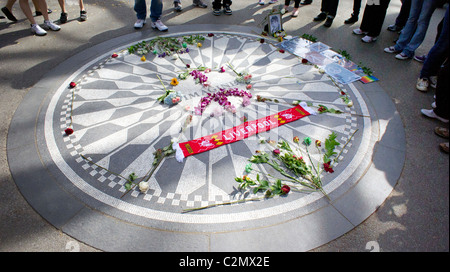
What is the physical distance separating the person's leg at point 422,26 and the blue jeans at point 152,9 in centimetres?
557

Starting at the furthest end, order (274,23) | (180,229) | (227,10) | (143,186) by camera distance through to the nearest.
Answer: (227,10) → (274,23) → (143,186) → (180,229)

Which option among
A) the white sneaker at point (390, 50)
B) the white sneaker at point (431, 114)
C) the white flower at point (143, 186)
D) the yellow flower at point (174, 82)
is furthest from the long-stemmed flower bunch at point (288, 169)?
the white sneaker at point (390, 50)

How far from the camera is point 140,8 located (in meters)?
6.43

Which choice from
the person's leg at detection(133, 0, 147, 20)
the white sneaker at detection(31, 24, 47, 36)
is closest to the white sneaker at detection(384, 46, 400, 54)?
the person's leg at detection(133, 0, 147, 20)

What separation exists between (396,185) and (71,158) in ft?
13.6

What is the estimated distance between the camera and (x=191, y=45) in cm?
594

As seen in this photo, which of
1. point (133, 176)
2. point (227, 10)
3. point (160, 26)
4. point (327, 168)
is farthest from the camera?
point (227, 10)

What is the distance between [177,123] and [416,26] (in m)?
5.38

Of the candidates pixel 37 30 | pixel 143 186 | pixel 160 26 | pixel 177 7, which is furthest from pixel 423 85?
pixel 37 30

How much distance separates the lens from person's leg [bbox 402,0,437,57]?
194 inches

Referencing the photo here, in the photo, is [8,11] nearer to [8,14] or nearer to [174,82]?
[8,14]

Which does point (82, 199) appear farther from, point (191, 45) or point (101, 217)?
point (191, 45)
